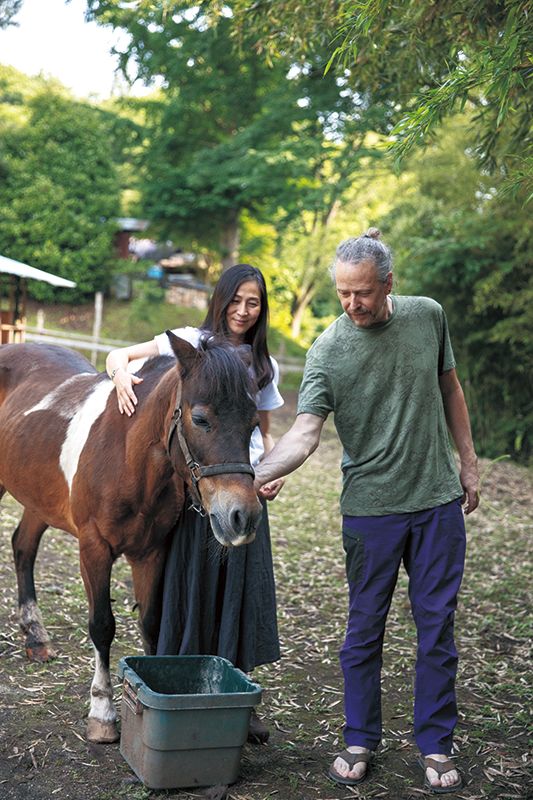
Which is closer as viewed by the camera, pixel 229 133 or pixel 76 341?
pixel 76 341

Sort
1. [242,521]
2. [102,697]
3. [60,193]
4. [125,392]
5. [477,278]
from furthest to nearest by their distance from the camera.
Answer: [60,193] → [477,278] → [102,697] → [125,392] → [242,521]

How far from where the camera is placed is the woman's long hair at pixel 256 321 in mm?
3254

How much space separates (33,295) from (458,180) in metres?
15.7

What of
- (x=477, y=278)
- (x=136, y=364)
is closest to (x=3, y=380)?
(x=136, y=364)

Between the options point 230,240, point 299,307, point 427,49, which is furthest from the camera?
point 299,307

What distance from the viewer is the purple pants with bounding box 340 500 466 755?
3031mm

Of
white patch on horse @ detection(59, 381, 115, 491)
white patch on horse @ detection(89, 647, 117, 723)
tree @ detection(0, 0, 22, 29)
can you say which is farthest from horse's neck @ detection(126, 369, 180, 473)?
tree @ detection(0, 0, 22, 29)

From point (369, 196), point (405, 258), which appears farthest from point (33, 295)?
point (405, 258)

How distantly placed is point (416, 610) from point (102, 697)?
1317mm

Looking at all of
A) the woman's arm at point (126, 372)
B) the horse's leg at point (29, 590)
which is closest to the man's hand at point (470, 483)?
the woman's arm at point (126, 372)

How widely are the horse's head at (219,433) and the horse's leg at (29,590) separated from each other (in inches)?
68.7

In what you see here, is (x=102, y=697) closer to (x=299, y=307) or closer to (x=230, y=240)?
(x=230, y=240)

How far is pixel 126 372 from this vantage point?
338 centimetres

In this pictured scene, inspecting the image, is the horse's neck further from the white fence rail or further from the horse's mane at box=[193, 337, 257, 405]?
the white fence rail
